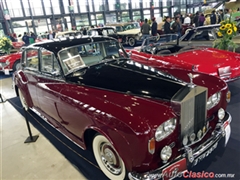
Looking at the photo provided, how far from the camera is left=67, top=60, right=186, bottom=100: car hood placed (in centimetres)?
226

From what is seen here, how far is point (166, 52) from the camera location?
16.7ft

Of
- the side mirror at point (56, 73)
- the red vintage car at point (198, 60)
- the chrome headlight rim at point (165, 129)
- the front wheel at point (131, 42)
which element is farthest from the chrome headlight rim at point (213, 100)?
the front wheel at point (131, 42)

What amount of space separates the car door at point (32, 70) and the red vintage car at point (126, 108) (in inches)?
1.7

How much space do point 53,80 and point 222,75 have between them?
3105mm

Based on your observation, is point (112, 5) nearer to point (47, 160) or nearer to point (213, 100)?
point (47, 160)

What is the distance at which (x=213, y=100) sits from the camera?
2.38 meters

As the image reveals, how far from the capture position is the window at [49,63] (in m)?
2.88

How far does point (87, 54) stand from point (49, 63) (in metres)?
0.57

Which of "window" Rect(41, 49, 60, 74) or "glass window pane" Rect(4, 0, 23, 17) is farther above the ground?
"glass window pane" Rect(4, 0, 23, 17)

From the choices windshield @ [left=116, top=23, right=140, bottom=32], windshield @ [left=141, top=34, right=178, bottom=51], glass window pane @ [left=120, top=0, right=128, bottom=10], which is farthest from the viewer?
glass window pane @ [left=120, top=0, right=128, bottom=10]

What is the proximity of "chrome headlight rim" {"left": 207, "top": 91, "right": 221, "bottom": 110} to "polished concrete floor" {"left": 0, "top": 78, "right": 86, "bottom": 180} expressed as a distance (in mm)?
1721

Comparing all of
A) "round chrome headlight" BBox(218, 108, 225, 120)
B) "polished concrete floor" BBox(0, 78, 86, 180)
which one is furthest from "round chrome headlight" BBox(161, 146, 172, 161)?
"polished concrete floor" BBox(0, 78, 86, 180)

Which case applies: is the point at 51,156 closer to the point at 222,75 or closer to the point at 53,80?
the point at 53,80

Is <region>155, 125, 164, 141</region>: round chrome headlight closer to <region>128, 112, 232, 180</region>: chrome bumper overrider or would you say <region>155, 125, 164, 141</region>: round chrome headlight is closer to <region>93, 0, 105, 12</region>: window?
<region>128, 112, 232, 180</region>: chrome bumper overrider
